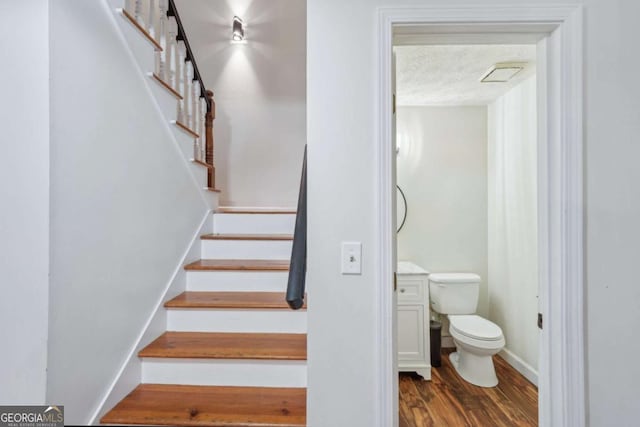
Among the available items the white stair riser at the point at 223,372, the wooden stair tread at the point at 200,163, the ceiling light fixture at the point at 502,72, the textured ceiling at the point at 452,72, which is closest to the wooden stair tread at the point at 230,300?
the white stair riser at the point at 223,372

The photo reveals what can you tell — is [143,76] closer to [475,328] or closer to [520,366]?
[475,328]

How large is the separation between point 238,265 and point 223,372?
0.69 metres

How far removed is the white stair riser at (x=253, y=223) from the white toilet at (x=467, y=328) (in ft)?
4.73

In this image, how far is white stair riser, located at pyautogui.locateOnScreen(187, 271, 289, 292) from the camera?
6.33 ft

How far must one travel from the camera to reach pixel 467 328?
7.90 ft

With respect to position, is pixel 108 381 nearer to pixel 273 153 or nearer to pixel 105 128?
pixel 105 128

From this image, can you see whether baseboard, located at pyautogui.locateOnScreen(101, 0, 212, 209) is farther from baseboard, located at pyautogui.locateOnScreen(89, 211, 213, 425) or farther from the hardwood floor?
the hardwood floor

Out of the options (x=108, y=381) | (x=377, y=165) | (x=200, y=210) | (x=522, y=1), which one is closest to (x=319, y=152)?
(x=377, y=165)

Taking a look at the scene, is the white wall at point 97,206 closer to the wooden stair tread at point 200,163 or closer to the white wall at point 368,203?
the wooden stair tread at point 200,163

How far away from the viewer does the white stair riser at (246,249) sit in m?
2.20

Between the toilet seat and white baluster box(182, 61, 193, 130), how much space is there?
8.61 feet

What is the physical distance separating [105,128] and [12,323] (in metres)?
0.80

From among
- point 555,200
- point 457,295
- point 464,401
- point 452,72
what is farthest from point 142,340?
point 452,72

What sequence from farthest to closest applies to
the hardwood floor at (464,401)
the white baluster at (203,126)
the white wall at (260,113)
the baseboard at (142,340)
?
the white wall at (260,113), the white baluster at (203,126), the hardwood floor at (464,401), the baseboard at (142,340)
